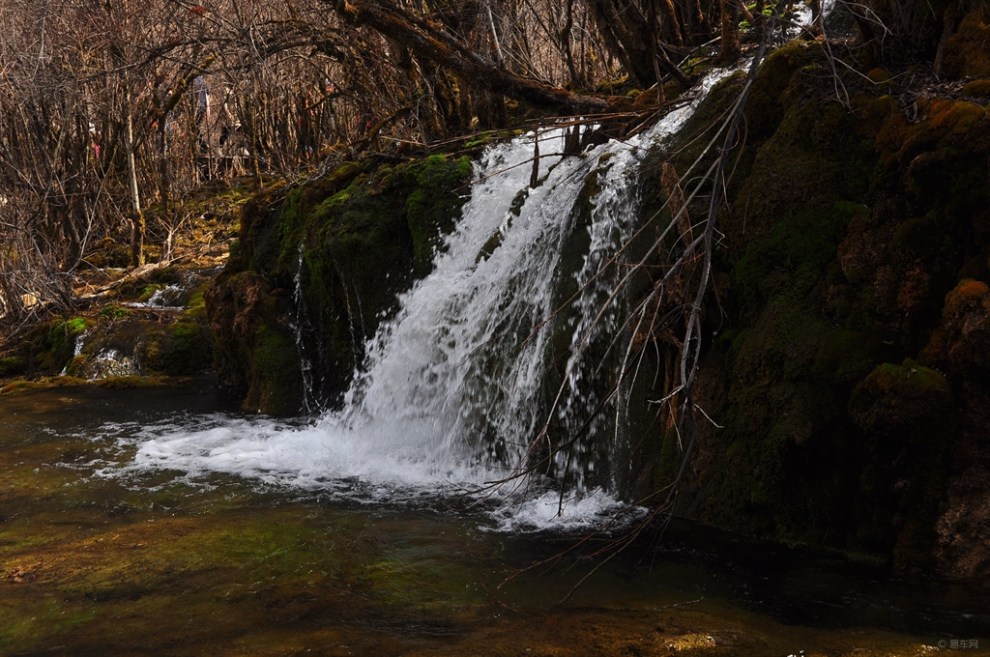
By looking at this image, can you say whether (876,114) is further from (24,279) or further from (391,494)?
(24,279)

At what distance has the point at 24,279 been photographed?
485 inches

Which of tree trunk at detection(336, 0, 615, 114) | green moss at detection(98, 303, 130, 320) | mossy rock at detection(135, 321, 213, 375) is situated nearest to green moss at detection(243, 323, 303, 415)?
mossy rock at detection(135, 321, 213, 375)

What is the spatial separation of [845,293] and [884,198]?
51 centimetres

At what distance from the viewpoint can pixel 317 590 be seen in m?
3.94

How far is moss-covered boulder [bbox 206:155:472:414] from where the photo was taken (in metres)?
8.05

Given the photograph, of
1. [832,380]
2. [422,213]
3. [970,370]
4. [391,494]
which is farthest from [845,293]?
[422,213]

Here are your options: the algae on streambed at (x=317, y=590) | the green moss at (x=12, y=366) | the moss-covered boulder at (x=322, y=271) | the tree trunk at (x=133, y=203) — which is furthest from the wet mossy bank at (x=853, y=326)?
the tree trunk at (x=133, y=203)

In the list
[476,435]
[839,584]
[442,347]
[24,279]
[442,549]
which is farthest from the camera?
[24,279]

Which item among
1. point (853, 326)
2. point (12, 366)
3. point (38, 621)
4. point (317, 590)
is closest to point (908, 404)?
point (853, 326)

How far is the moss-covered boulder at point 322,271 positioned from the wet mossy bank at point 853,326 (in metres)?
3.36

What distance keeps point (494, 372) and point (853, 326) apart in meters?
2.70

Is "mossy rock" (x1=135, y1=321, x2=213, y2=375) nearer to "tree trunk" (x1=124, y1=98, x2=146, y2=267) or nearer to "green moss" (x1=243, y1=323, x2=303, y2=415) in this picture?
"green moss" (x1=243, y1=323, x2=303, y2=415)

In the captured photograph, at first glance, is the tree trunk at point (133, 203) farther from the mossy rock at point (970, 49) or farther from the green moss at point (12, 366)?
the mossy rock at point (970, 49)

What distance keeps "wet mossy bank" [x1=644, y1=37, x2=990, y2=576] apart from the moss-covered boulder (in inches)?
132
